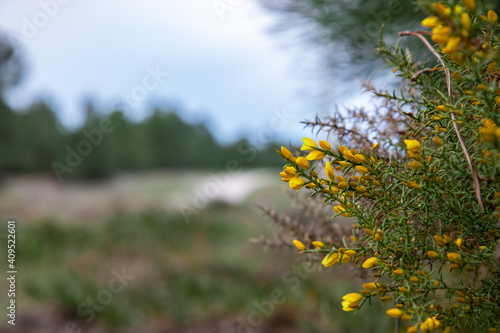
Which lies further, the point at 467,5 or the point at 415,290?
the point at 415,290

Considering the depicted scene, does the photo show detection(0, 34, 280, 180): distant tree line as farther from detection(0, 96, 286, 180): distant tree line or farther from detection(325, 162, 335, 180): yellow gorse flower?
detection(325, 162, 335, 180): yellow gorse flower

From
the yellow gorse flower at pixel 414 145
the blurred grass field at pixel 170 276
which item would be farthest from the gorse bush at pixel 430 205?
the blurred grass field at pixel 170 276

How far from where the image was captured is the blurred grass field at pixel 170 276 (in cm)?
356

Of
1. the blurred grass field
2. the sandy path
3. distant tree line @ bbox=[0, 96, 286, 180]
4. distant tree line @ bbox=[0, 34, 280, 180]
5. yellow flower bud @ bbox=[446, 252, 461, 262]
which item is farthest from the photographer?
distant tree line @ bbox=[0, 96, 286, 180]

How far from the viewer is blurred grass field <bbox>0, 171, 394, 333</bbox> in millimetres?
3557

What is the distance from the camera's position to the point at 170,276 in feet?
16.9

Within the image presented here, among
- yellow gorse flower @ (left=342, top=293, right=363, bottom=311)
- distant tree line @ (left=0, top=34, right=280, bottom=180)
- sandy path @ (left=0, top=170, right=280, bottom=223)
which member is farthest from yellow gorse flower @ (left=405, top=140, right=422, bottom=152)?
distant tree line @ (left=0, top=34, right=280, bottom=180)

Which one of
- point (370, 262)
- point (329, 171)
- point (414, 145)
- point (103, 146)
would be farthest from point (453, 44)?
point (103, 146)

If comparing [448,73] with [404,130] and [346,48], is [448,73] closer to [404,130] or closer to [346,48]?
[404,130]

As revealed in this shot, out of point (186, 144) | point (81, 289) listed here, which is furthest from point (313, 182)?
point (186, 144)

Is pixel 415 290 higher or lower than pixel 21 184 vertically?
higher

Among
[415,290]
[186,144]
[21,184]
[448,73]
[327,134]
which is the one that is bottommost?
[186,144]

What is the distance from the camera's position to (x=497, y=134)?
1.75ft

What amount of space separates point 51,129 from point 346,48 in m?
15.2
